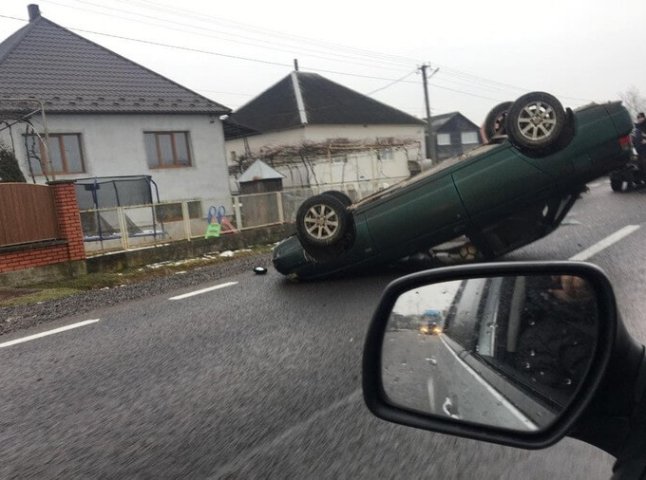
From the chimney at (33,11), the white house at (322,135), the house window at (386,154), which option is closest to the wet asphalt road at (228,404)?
the white house at (322,135)

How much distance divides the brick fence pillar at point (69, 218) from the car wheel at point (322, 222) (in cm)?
582

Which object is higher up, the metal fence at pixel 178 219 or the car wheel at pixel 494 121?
the car wheel at pixel 494 121

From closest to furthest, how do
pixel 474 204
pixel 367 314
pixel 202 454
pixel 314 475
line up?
pixel 314 475
pixel 202 454
pixel 367 314
pixel 474 204

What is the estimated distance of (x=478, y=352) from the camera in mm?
1585

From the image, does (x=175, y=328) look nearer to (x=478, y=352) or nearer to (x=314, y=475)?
(x=314, y=475)

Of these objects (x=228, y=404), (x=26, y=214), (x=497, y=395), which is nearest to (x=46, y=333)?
(x=228, y=404)

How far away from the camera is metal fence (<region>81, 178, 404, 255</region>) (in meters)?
→ 12.0

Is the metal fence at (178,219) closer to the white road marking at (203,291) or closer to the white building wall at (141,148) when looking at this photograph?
the white road marking at (203,291)

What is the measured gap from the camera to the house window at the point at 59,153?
18134 millimetres

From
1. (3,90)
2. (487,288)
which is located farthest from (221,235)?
(487,288)

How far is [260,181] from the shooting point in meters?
18.8

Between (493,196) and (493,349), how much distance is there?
5879 millimetres

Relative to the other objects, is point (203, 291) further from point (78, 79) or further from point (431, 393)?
point (78, 79)

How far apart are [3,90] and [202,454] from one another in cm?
1969
